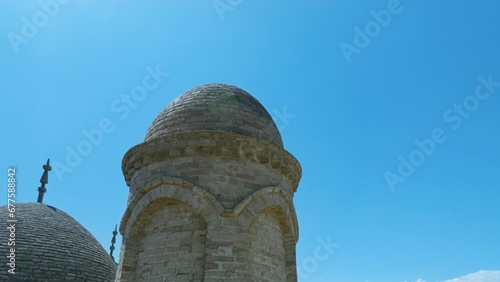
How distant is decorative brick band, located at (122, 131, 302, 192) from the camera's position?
745 centimetres

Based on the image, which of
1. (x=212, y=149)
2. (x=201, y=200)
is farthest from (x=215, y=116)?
(x=201, y=200)

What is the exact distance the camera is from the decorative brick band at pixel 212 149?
7445 mm

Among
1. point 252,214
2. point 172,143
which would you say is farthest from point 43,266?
point 252,214

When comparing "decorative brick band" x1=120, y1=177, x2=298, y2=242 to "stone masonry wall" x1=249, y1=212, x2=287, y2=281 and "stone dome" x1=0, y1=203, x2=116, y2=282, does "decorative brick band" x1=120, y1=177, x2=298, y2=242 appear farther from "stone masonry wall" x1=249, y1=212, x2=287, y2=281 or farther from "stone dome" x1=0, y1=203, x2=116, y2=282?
"stone dome" x1=0, y1=203, x2=116, y2=282

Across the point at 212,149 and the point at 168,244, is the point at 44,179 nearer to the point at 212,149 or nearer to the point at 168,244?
the point at 168,244

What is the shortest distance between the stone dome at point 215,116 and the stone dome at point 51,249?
740 centimetres

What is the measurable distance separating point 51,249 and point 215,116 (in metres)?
9.46

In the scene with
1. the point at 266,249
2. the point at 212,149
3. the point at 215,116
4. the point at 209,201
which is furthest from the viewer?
the point at 215,116

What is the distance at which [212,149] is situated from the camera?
7.45m

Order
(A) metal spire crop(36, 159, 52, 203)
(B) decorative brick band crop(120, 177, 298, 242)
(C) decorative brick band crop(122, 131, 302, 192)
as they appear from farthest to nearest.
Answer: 1. (A) metal spire crop(36, 159, 52, 203)
2. (C) decorative brick band crop(122, 131, 302, 192)
3. (B) decorative brick band crop(120, 177, 298, 242)

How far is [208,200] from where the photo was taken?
6.97 m

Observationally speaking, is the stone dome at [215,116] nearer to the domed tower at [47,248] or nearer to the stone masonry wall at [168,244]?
the stone masonry wall at [168,244]

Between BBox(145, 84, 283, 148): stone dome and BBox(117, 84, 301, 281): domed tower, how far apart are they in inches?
1.0

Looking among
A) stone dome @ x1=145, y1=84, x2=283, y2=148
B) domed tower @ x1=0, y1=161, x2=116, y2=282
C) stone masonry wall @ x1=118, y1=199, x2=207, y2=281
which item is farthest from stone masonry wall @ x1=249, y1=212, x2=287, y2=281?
domed tower @ x1=0, y1=161, x2=116, y2=282
